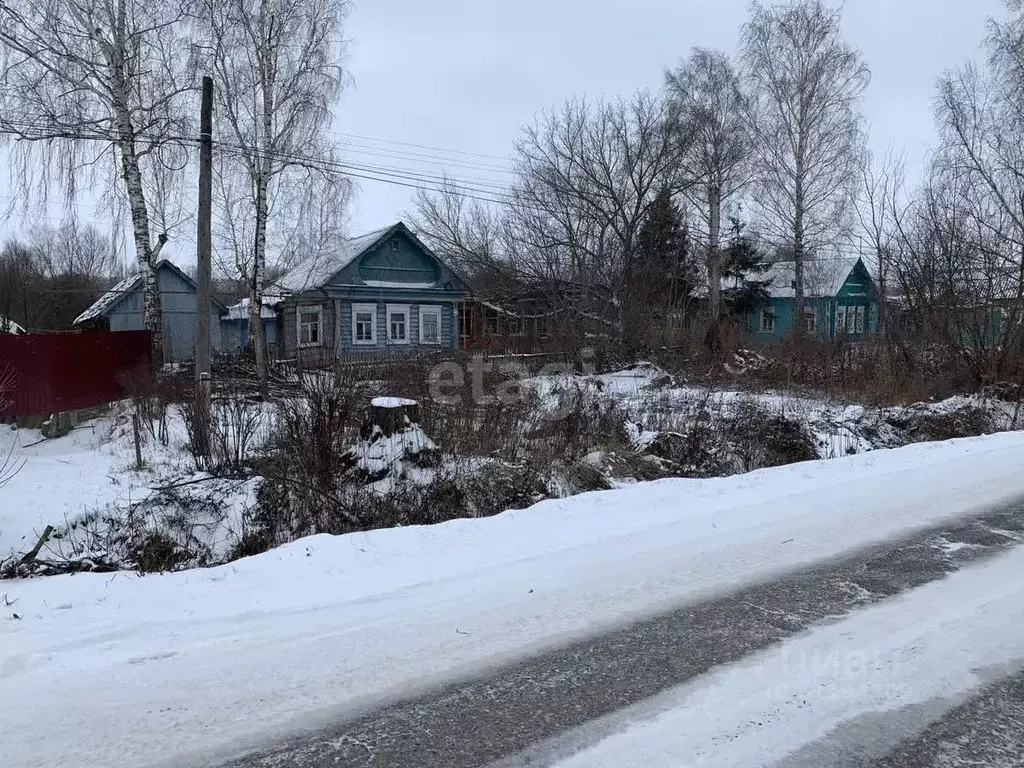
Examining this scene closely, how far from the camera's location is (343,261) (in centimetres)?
2688

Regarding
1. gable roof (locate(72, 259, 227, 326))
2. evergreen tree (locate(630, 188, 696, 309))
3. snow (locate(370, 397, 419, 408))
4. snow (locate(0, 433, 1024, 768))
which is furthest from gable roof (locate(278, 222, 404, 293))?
snow (locate(0, 433, 1024, 768))

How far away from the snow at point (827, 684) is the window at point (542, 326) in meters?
16.5

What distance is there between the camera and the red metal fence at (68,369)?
43.5 feet

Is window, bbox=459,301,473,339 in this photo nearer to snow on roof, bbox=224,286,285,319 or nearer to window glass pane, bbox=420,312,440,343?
window glass pane, bbox=420,312,440,343

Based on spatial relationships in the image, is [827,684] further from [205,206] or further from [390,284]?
[390,284]

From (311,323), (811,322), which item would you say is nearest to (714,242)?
(811,322)

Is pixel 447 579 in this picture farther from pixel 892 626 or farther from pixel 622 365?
pixel 622 365

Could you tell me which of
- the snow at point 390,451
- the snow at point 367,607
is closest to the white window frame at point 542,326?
the snow at point 390,451

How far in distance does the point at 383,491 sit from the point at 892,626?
487cm

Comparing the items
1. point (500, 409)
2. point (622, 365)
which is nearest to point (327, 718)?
point (500, 409)

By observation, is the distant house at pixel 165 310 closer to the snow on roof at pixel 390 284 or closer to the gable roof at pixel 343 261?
the gable roof at pixel 343 261

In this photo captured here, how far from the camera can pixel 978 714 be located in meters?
3.04

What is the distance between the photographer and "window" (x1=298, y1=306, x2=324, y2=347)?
92.9 feet

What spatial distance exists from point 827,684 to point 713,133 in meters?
28.5
